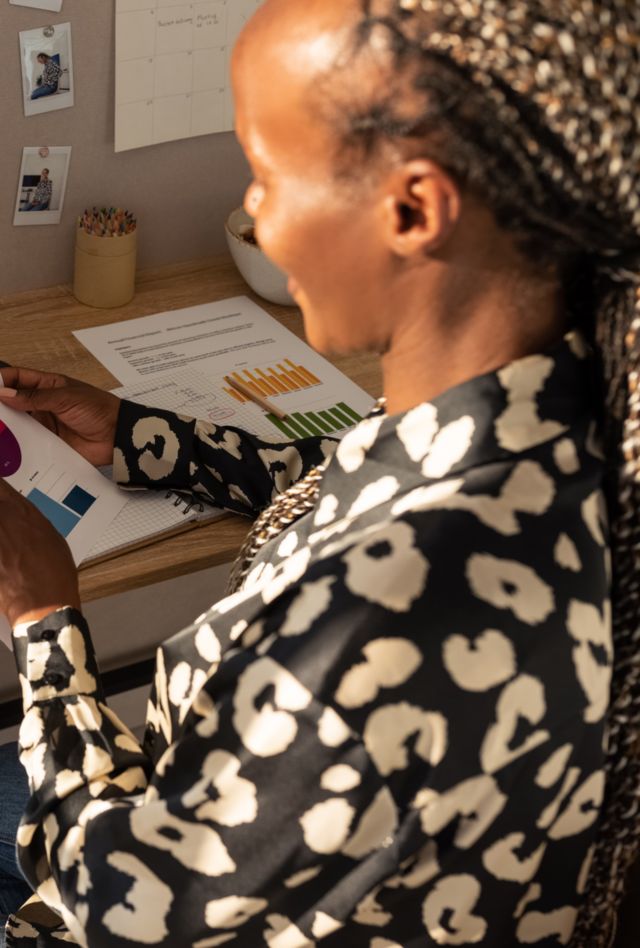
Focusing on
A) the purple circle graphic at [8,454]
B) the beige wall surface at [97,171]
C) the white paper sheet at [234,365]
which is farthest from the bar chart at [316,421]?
the beige wall surface at [97,171]

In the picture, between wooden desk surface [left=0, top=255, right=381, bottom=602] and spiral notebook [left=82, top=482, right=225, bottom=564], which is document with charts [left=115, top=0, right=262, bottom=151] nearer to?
wooden desk surface [left=0, top=255, right=381, bottom=602]

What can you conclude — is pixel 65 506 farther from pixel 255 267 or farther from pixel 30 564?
pixel 255 267

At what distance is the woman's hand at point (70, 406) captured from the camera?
4.07 feet

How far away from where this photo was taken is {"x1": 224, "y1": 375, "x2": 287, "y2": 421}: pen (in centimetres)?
139

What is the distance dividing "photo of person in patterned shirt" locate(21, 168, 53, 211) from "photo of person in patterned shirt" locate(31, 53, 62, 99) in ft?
0.32

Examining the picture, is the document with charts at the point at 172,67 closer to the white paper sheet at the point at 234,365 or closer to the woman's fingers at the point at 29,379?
the white paper sheet at the point at 234,365

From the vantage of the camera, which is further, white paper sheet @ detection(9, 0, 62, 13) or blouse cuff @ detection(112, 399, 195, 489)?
white paper sheet @ detection(9, 0, 62, 13)

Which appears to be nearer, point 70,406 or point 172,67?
point 70,406

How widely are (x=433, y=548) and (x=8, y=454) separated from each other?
2.13 ft

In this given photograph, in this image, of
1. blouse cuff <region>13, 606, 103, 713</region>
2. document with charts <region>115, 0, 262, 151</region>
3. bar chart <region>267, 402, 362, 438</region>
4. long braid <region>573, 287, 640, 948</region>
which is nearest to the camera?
long braid <region>573, 287, 640, 948</region>

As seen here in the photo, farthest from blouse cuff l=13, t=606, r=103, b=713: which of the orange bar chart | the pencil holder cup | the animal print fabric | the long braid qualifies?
the pencil holder cup

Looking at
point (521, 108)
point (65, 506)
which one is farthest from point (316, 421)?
point (521, 108)

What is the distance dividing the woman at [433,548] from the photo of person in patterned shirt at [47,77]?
0.82 metres

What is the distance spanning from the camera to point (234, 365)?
1469mm
